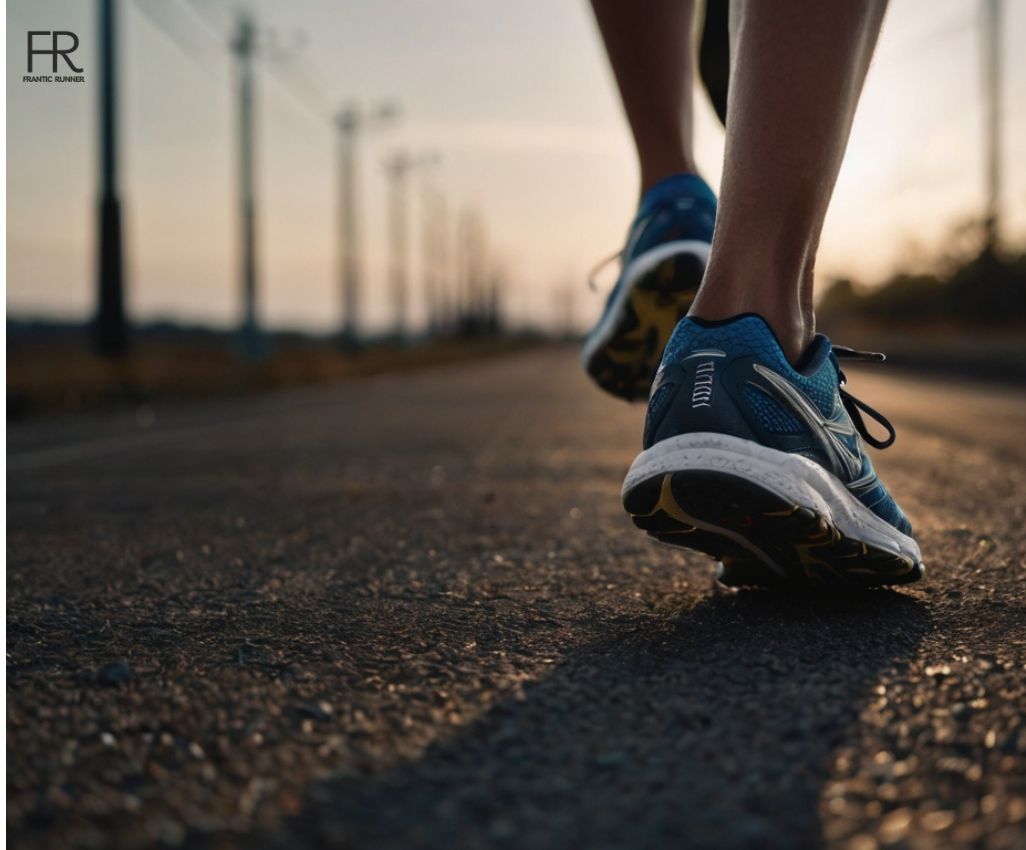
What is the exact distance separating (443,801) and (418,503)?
1630 millimetres

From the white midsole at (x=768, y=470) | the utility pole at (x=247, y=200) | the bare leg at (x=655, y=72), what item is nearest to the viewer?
the white midsole at (x=768, y=470)

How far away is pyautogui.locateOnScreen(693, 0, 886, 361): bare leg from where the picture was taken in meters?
1.28

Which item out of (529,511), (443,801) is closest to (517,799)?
(443,801)

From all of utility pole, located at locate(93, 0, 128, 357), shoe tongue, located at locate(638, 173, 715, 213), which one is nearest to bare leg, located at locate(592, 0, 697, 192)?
shoe tongue, located at locate(638, 173, 715, 213)

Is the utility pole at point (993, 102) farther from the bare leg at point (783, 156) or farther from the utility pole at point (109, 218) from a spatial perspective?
the bare leg at point (783, 156)

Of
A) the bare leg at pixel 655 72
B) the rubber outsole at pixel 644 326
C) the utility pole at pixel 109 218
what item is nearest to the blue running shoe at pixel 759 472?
the rubber outsole at pixel 644 326

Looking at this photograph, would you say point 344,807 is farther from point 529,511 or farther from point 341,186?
point 341,186

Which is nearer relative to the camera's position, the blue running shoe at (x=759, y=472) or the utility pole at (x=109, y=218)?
the blue running shoe at (x=759, y=472)

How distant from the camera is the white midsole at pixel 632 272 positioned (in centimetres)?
169

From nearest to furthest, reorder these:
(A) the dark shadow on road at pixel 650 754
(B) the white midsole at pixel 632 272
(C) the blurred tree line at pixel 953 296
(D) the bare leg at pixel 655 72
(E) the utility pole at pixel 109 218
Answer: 1. (A) the dark shadow on road at pixel 650 754
2. (B) the white midsole at pixel 632 272
3. (D) the bare leg at pixel 655 72
4. (E) the utility pole at pixel 109 218
5. (C) the blurred tree line at pixel 953 296

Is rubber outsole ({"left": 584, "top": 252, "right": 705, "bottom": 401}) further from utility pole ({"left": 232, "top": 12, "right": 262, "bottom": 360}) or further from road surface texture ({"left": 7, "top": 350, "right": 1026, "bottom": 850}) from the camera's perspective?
utility pole ({"left": 232, "top": 12, "right": 262, "bottom": 360})

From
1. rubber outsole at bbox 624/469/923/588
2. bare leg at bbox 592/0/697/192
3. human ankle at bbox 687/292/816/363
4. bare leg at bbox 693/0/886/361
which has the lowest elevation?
rubber outsole at bbox 624/469/923/588

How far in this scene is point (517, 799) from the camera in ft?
2.26

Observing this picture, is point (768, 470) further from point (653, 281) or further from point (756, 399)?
point (653, 281)
